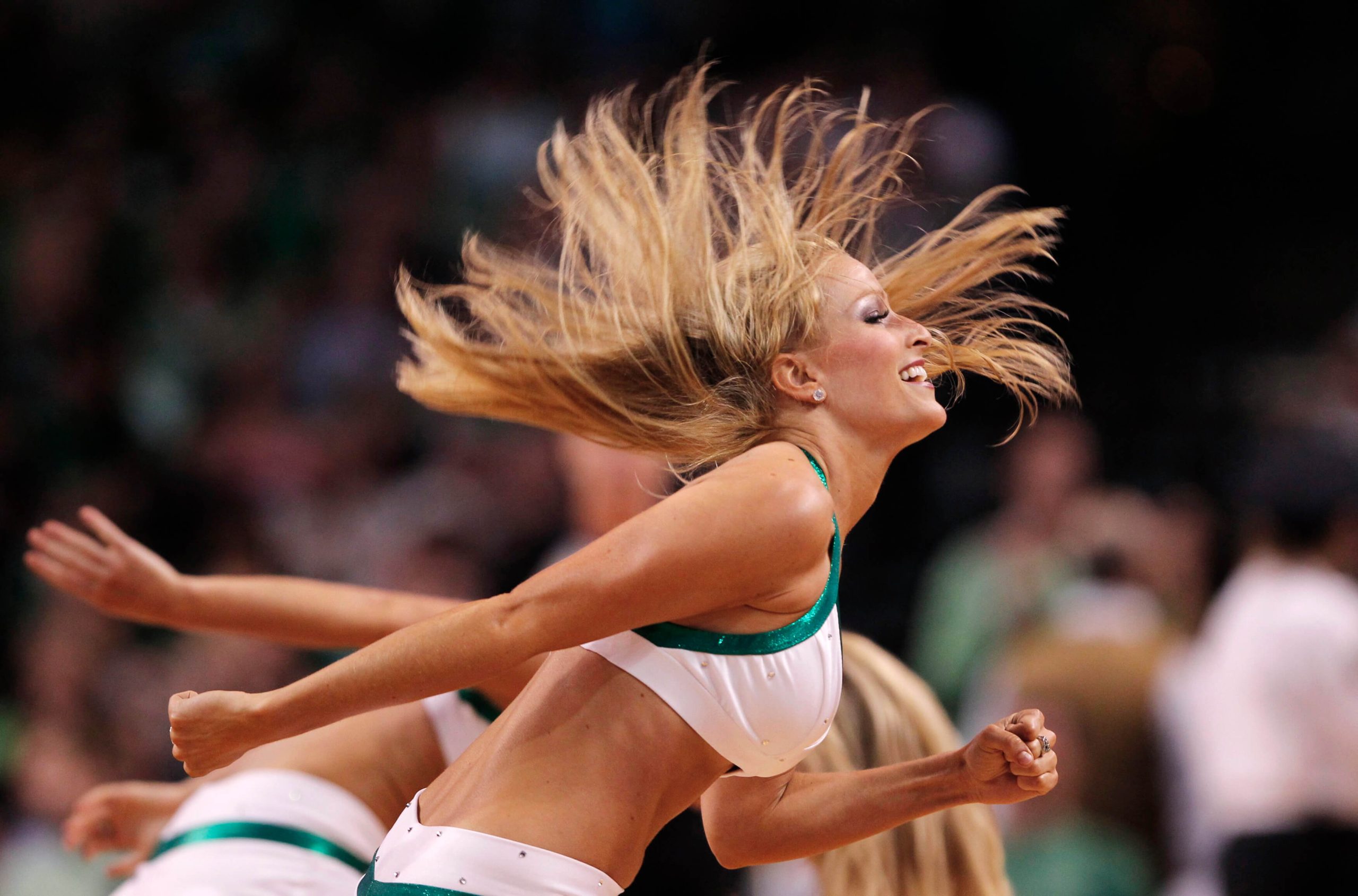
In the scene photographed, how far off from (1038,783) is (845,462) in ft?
1.84

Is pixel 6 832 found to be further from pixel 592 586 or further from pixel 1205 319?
pixel 1205 319

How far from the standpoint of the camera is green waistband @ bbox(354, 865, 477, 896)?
6.97 feet

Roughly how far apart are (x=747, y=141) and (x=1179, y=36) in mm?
6401

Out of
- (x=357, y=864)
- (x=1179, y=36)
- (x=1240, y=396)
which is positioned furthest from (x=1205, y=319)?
(x=357, y=864)

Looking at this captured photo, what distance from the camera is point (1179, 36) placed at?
835 centimetres

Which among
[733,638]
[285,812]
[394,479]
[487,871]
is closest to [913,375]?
[733,638]

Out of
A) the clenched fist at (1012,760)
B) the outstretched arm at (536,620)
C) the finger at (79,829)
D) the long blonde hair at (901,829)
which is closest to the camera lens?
the outstretched arm at (536,620)

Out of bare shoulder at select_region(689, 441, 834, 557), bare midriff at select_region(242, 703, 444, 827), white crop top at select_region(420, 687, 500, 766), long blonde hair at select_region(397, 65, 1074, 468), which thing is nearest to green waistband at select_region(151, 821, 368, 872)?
bare midriff at select_region(242, 703, 444, 827)

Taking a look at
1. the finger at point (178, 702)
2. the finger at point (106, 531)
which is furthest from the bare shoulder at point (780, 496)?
the finger at point (106, 531)

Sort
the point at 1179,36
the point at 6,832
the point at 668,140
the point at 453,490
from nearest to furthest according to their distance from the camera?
the point at 668,140, the point at 6,832, the point at 453,490, the point at 1179,36

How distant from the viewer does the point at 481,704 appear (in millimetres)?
2920

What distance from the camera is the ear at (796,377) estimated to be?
7.97 ft

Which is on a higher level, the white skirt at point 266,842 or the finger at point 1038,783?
the finger at point 1038,783

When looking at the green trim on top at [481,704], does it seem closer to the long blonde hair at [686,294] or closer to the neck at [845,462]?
the long blonde hair at [686,294]
